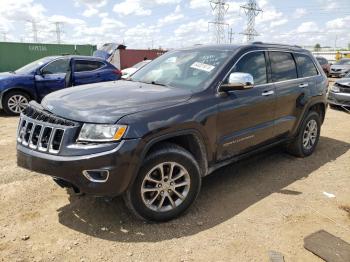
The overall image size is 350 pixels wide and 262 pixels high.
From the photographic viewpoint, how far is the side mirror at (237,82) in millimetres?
3691

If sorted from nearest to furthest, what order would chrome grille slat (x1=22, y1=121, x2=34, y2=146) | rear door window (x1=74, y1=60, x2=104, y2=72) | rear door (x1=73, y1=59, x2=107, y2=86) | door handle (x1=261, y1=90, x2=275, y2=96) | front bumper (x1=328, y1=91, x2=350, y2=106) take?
chrome grille slat (x1=22, y1=121, x2=34, y2=146) → door handle (x1=261, y1=90, x2=275, y2=96) → rear door (x1=73, y1=59, x2=107, y2=86) → rear door window (x1=74, y1=60, x2=104, y2=72) → front bumper (x1=328, y1=91, x2=350, y2=106)

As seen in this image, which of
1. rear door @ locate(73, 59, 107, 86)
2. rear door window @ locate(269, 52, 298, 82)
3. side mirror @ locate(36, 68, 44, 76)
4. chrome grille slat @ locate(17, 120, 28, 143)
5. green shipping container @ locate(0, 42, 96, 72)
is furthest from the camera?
green shipping container @ locate(0, 42, 96, 72)

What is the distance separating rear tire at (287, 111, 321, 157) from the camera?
215 inches

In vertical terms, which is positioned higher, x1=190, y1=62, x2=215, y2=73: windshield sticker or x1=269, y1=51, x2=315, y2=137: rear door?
x1=190, y1=62, x2=215, y2=73: windshield sticker

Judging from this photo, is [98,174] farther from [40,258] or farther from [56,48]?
[56,48]

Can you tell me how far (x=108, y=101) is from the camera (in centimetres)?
330

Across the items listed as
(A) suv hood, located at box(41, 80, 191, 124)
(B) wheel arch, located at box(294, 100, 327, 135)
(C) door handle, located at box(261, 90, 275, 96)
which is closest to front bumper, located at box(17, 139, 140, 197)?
(A) suv hood, located at box(41, 80, 191, 124)

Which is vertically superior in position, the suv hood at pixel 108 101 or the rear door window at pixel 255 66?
the rear door window at pixel 255 66

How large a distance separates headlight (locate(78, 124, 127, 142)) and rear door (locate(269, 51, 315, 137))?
2.54 metres

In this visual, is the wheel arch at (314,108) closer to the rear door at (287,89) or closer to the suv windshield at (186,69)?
the rear door at (287,89)

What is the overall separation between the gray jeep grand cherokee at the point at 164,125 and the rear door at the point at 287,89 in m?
0.02

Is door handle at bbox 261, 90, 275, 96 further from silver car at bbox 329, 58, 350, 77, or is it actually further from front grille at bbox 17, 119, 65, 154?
silver car at bbox 329, 58, 350, 77

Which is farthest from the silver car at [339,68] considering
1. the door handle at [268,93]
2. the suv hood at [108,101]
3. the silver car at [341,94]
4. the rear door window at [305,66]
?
A: the suv hood at [108,101]

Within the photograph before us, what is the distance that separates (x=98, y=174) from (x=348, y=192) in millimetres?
3201
